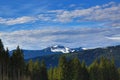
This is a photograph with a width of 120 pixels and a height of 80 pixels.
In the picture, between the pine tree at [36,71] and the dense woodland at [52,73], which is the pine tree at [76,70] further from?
the pine tree at [36,71]

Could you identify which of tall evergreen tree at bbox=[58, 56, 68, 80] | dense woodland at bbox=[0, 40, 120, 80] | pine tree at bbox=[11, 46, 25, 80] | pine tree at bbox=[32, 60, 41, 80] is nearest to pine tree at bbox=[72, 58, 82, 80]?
dense woodland at bbox=[0, 40, 120, 80]

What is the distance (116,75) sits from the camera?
15138 centimetres

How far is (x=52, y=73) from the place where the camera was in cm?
15612

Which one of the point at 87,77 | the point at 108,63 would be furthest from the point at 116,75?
the point at 87,77

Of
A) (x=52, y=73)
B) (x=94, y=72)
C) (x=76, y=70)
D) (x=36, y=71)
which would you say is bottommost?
(x=94, y=72)

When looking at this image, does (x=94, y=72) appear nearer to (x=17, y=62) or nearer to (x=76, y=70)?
(x=76, y=70)

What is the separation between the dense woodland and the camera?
102 meters

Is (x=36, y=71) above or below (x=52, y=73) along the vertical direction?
above

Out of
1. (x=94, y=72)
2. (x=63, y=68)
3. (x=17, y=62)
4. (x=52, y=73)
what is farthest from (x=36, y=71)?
(x=17, y=62)

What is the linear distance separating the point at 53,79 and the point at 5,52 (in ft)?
163

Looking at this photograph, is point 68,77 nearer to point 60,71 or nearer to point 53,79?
point 60,71

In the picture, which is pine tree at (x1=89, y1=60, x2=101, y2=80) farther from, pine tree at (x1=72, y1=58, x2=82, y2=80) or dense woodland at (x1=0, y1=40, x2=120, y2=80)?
pine tree at (x1=72, y1=58, x2=82, y2=80)

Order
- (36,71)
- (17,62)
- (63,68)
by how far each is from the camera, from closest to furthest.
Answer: (17,62) → (63,68) → (36,71)

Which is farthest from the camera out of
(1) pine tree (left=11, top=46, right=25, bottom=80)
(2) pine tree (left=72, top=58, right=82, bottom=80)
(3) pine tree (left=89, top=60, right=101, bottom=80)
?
(3) pine tree (left=89, top=60, right=101, bottom=80)
